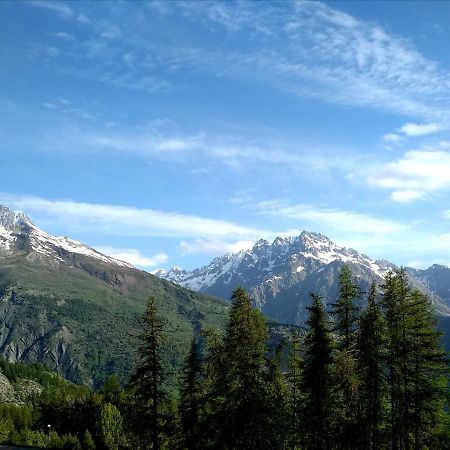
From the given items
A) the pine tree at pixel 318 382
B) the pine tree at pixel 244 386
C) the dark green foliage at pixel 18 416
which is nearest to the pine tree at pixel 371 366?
the pine tree at pixel 318 382

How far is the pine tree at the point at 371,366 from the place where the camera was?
126 ft

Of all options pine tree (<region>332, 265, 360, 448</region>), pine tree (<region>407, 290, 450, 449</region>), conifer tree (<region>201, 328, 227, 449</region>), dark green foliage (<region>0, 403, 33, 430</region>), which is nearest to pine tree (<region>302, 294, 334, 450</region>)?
pine tree (<region>332, 265, 360, 448</region>)

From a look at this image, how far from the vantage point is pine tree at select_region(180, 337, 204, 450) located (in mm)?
48000

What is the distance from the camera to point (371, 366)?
127 ft

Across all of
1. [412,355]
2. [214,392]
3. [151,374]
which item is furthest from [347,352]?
[151,374]

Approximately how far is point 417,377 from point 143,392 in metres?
21.2

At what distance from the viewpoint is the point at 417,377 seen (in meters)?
38.4

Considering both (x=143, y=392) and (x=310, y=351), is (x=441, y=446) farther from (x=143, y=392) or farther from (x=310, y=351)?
(x=143, y=392)

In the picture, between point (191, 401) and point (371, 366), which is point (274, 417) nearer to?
point (371, 366)

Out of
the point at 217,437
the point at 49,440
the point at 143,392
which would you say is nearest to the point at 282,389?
the point at 217,437

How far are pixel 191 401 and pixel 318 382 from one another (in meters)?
15.9

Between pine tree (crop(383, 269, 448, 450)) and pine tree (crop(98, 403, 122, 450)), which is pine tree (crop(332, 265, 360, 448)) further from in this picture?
pine tree (crop(98, 403, 122, 450))

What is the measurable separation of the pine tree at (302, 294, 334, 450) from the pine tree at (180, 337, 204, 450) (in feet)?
40.4

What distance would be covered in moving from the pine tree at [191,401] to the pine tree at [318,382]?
12329 millimetres
